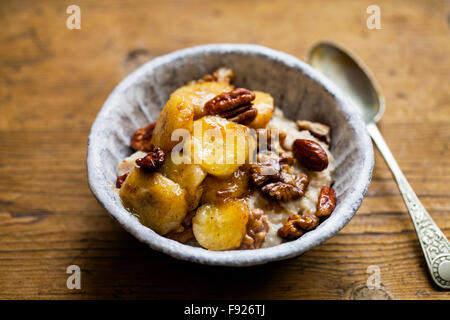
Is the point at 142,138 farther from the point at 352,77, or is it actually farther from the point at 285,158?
the point at 352,77

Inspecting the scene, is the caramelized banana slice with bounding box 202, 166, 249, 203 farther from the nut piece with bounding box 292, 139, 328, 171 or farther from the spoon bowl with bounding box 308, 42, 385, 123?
the spoon bowl with bounding box 308, 42, 385, 123

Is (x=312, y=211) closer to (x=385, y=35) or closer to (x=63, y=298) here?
(x=63, y=298)

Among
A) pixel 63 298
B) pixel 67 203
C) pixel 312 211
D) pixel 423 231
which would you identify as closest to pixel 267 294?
pixel 312 211

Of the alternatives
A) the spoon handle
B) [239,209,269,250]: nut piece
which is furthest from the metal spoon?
[239,209,269,250]: nut piece

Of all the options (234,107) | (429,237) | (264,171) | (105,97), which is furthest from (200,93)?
(429,237)

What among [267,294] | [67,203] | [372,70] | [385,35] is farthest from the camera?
[385,35]

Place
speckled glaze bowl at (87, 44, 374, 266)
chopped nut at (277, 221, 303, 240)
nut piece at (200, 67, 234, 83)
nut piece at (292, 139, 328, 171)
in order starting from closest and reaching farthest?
1. speckled glaze bowl at (87, 44, 374, 266)
2. chopped nut at (277, 221, 303, 240)
3. nut piece at (292, 139, 328, 171)
4. nut piece at (200, 67, 234, 83)
